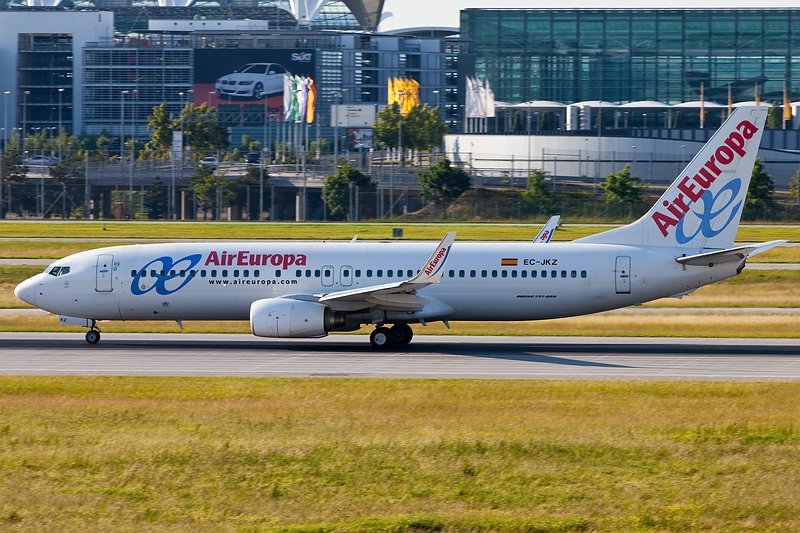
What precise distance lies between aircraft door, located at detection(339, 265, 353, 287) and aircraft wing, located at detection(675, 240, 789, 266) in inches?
416

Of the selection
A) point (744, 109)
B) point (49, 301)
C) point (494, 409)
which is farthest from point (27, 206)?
point (494, 409)

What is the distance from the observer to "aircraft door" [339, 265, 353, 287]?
42.7 meters

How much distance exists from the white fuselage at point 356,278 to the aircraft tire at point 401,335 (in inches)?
18.3

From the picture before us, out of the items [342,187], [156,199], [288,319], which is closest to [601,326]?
[288,319]

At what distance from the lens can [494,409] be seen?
2842cm

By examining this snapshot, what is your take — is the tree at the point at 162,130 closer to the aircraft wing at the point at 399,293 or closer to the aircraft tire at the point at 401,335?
the aircraft tire at the point at 401,335

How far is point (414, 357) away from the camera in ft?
129

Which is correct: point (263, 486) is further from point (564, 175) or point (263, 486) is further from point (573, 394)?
point (564, 175)

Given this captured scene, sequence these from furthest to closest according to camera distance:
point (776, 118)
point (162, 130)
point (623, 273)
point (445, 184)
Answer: point (776, 118) → point (162, 130) → point (445, 184) → point (623, 273)

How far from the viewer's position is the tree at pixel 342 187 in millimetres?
114750

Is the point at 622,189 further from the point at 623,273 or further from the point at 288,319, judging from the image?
the point at 288,319

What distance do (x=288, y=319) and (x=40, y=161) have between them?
370 feet

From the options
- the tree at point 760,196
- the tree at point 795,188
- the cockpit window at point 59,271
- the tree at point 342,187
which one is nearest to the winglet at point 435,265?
the cockpit window at point 59,271

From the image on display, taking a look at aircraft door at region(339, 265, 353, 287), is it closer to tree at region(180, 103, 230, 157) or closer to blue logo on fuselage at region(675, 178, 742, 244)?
blue logo on fuselage at region(675, 178, 742, 244)
